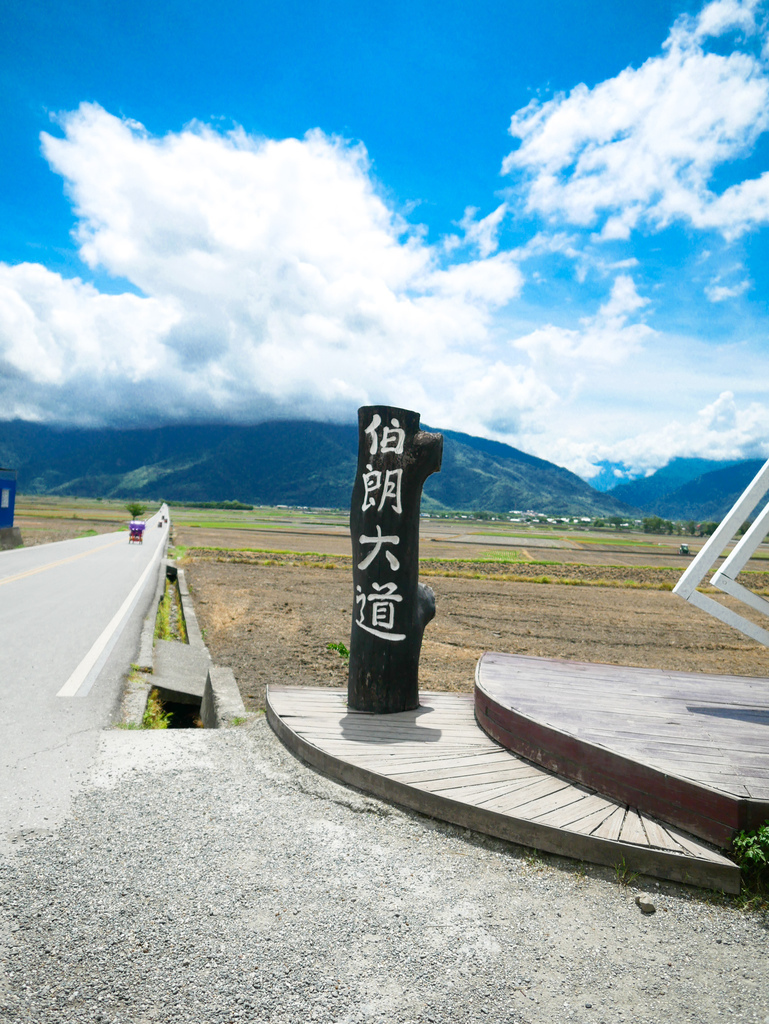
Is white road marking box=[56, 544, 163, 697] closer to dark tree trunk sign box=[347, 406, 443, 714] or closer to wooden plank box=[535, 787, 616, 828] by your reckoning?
dark tree trunk sign box=[347, 406, 443, 714]

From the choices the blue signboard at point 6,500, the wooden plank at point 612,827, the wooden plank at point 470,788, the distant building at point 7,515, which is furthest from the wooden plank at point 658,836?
the blue signboard at point 6,500

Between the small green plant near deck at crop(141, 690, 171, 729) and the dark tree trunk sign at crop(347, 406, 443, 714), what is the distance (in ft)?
7.72

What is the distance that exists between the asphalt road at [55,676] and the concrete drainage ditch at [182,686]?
0.20m

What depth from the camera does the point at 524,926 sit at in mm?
2666

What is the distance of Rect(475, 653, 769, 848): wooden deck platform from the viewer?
3.16m

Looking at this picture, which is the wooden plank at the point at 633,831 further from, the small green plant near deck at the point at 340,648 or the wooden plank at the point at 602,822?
the small green plant near deck at the point at 340,648

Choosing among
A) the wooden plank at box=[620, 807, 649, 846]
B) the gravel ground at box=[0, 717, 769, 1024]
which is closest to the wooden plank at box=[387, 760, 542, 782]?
the gravel ground at box=[0, 717, 769, 1024]

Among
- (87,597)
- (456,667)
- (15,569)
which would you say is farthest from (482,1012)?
(15,569)

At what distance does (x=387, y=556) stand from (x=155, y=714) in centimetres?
342

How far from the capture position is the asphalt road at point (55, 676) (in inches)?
155

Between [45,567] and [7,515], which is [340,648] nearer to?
[45,567]

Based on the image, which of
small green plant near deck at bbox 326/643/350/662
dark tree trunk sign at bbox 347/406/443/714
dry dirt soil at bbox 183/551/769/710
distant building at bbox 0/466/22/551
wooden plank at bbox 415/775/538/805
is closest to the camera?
wooden plank at bbox 415/775/538/805

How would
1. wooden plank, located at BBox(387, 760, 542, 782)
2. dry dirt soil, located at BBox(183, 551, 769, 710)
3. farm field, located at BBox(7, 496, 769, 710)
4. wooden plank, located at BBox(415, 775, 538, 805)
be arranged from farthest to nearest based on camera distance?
farm field, located at BBox(7, 496, 769, 710) → dry dirt soil, located at BBox(183, 551, 769, 710) → wooden plank, located at BBox(387, 760, 542, 782) → wooden plank, located at BBox(415, 775, 538, 805)

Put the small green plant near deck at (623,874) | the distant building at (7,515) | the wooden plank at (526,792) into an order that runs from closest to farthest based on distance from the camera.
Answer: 1. the small green plant near deck at (623,874)
2. the wooden plank at (526,792)
3. the distant building at (7,515)
